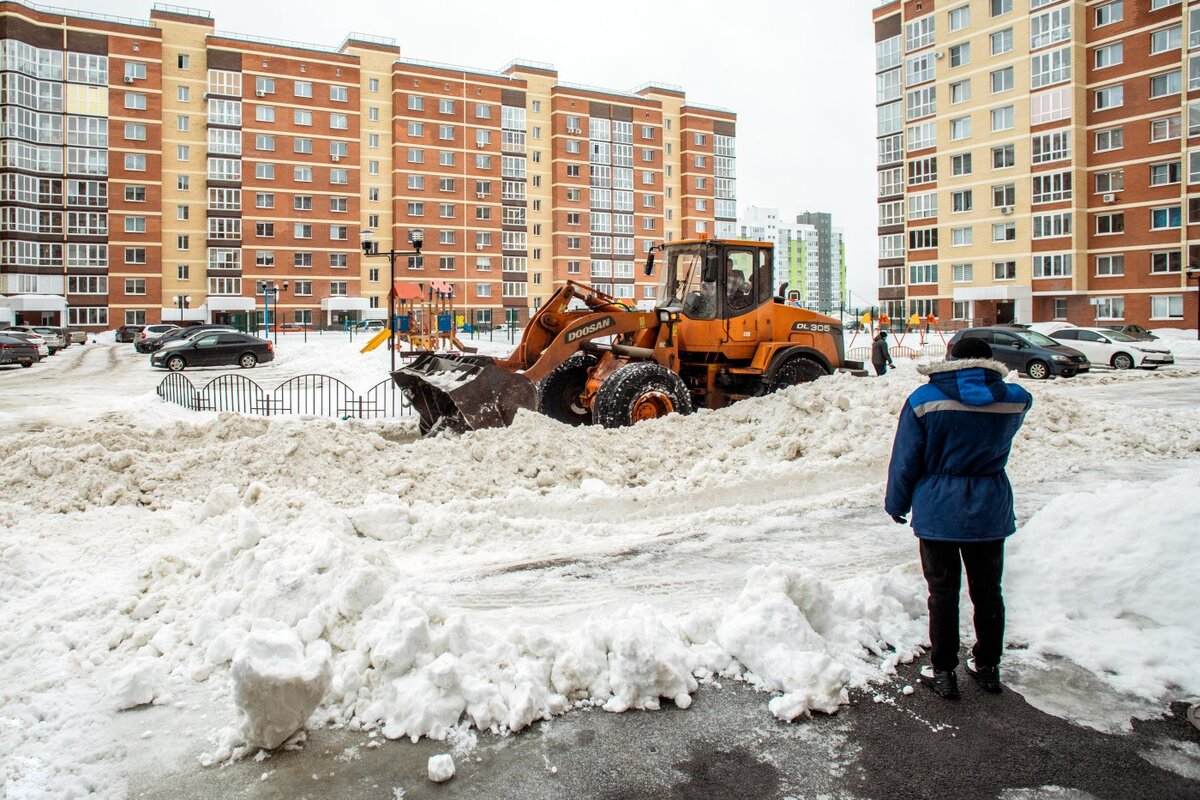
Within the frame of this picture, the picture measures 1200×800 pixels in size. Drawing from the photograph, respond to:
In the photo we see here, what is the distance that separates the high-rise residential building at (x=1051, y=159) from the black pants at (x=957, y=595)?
54.8 meters

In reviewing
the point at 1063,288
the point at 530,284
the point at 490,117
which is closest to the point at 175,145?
the point at 490,117

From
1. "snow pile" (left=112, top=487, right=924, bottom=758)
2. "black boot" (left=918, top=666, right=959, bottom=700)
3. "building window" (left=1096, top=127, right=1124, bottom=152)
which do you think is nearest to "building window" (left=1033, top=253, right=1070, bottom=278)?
"building window" (left=1096, top=127, right=1124, bottom=152)

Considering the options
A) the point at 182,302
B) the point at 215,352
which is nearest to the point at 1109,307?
the point at 215,352

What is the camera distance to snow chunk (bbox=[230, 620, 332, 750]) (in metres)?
4.11

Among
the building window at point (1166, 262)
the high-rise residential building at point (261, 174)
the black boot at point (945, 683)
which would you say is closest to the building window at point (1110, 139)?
the building window at point (1166, 262)

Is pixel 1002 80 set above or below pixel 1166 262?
above

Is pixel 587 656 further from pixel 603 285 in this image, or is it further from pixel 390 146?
pixel 603 285

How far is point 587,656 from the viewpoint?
4.68m

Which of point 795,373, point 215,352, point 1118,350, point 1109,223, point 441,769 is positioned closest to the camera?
point 441,769

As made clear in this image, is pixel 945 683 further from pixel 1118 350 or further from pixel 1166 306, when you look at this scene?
pixel 1166 306

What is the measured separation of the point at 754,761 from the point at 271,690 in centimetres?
218

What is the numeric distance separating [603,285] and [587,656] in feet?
296

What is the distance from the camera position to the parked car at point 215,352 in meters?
33.5

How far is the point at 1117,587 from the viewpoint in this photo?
5.52 metres
